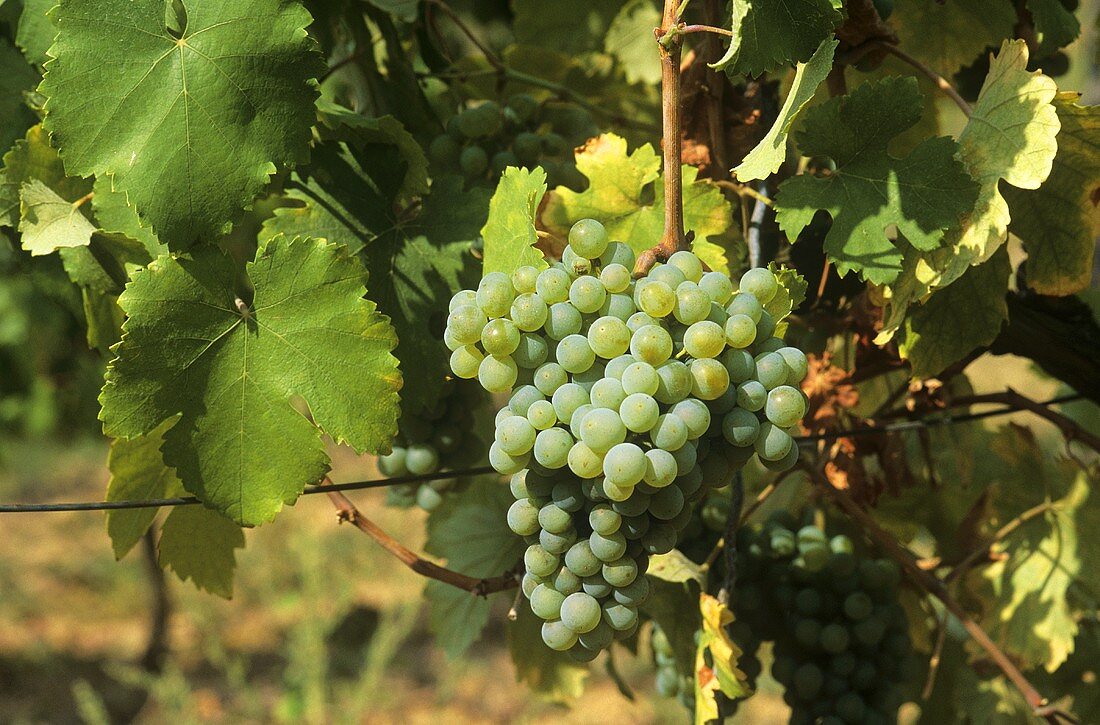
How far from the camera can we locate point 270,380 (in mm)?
787

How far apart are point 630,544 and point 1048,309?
0.60 m

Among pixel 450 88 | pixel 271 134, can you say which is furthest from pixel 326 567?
pixel 271 134

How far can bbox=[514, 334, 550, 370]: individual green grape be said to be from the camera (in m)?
0.68

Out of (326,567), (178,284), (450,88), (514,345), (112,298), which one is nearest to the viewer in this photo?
(514,345)

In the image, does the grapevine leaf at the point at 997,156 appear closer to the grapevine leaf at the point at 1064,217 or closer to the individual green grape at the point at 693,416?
the grapevine leaf at the point at 1064,217

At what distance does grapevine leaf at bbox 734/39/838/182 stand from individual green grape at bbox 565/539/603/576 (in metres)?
0.28

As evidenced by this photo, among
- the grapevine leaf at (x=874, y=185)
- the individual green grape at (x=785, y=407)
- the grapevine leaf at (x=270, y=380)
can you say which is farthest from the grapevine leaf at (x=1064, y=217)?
the grapevine leaf at (x=270, y=380)

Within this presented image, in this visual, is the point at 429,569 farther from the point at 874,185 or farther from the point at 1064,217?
the point at 1064,217

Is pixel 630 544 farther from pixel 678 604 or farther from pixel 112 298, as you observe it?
pixel 112 298

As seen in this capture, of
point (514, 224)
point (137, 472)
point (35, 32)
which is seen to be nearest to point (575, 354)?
point (514, 224)

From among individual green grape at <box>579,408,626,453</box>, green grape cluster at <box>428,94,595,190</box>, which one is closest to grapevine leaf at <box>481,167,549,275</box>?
individual green grape at <box>579,408,626,453</box>

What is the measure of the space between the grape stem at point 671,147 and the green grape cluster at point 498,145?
1.06 ft

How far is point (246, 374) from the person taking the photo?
0.79m

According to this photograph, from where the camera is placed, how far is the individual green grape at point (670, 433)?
633 mm
